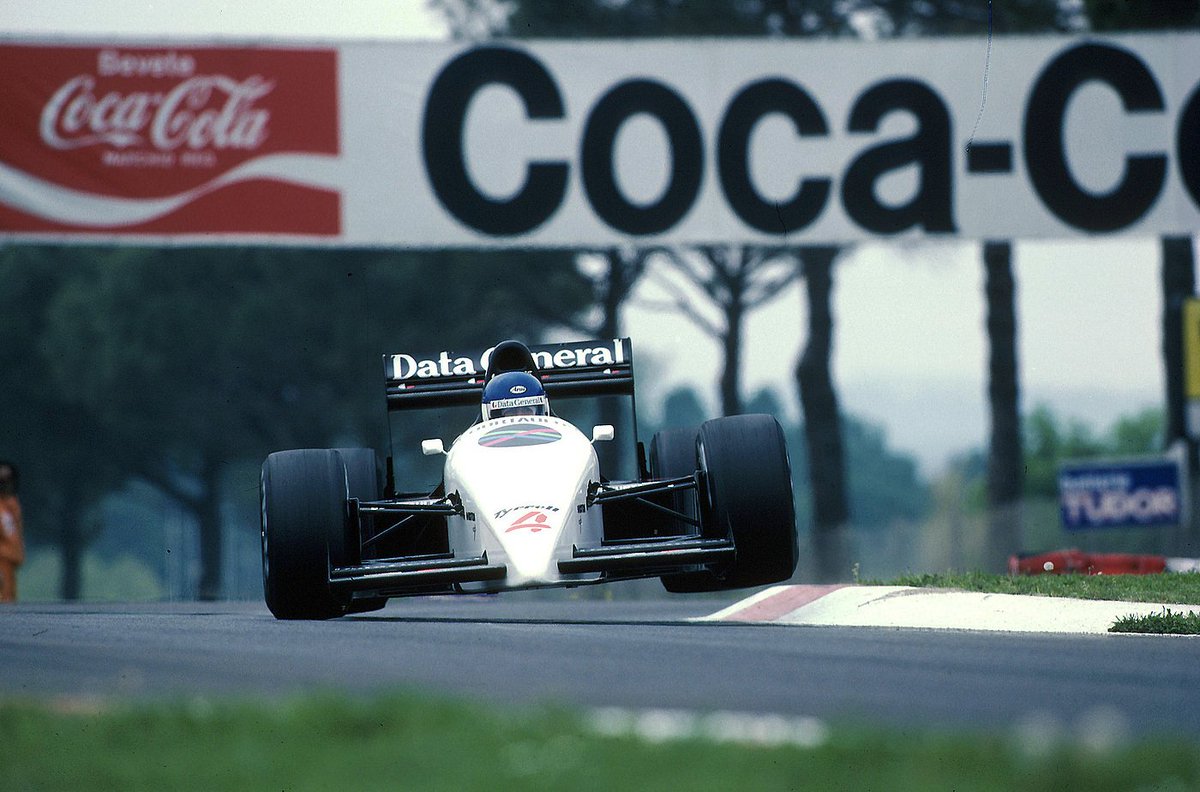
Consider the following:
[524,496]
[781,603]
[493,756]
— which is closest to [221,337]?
[781,603]

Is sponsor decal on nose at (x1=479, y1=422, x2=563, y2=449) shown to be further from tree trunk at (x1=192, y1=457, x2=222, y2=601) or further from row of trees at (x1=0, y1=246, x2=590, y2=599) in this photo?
tree trunk at (x1=192, y1=457, x2=222, y2=601)

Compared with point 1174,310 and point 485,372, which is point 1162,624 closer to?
point 485,372

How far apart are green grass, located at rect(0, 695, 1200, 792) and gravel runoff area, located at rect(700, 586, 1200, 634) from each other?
573cm

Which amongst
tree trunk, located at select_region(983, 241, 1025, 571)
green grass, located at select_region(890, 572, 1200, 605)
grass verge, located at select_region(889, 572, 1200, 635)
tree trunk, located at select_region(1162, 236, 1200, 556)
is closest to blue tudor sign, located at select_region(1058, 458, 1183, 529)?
tree trunk, located at select_region(1162, 236, 1200, 556)

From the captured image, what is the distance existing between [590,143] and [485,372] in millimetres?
8845

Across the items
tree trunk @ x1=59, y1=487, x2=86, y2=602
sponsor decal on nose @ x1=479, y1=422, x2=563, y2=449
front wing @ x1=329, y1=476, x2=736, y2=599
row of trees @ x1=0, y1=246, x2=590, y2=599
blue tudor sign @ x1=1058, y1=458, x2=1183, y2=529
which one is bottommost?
tree trunk @ x1=59, y1=487, x2=86, y2=602

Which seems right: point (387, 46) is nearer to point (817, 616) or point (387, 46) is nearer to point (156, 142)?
point (156, 142)

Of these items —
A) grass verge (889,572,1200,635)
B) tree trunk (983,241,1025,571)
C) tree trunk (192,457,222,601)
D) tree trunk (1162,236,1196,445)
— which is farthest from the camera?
tree trunk (192,457,222,601)

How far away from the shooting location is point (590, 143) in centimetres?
2162

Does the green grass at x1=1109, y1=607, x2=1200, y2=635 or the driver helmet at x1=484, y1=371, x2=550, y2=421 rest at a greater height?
the driver helmet at x1=484, y1=371, x2=550, y2=421

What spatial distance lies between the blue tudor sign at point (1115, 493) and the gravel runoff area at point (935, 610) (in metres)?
12.9

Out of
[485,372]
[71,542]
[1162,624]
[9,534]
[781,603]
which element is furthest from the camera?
[71,542]

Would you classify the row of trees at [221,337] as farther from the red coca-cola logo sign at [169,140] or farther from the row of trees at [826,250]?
the red coca-cola logo sign at [169,140]

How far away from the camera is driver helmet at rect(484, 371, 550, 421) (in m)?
12.5
